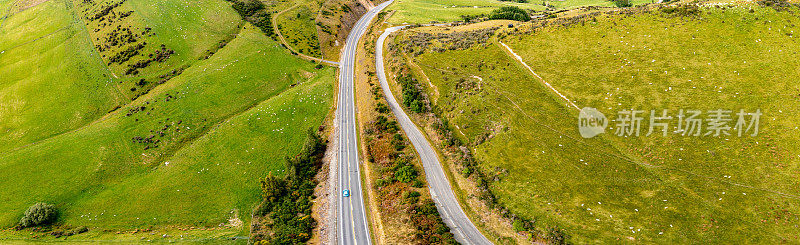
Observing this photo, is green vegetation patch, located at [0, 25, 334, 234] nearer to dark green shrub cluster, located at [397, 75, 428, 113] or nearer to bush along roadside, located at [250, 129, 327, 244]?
bush along roadside, located at [250, 129, 327, 244]

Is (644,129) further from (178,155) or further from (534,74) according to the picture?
(178,155)

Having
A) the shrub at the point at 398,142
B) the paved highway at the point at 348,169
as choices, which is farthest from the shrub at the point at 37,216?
the shrub at the point at 398,142

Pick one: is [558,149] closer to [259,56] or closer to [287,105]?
[287,105]

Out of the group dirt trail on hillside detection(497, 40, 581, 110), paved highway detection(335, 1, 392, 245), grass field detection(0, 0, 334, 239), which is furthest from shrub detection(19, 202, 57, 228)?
dirt trail on hillside detection(497, 40, 581, 110)

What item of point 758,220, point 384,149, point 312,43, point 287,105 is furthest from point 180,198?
point 758,220

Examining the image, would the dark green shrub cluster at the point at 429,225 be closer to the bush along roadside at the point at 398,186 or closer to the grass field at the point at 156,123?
the bush along roadside at the point at 398,186

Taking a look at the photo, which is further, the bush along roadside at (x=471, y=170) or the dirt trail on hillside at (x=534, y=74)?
the dirt trail on hillside at (x=534, y=74)

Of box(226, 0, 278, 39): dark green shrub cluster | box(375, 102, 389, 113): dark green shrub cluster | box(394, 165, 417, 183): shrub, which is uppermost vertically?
box(226, 0, 278, 39): dark green shrub cluster

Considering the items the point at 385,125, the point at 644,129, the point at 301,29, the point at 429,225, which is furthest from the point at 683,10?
the point at 301,29

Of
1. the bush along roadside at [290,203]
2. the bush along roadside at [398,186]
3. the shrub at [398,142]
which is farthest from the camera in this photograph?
the shrub at [398,142]
